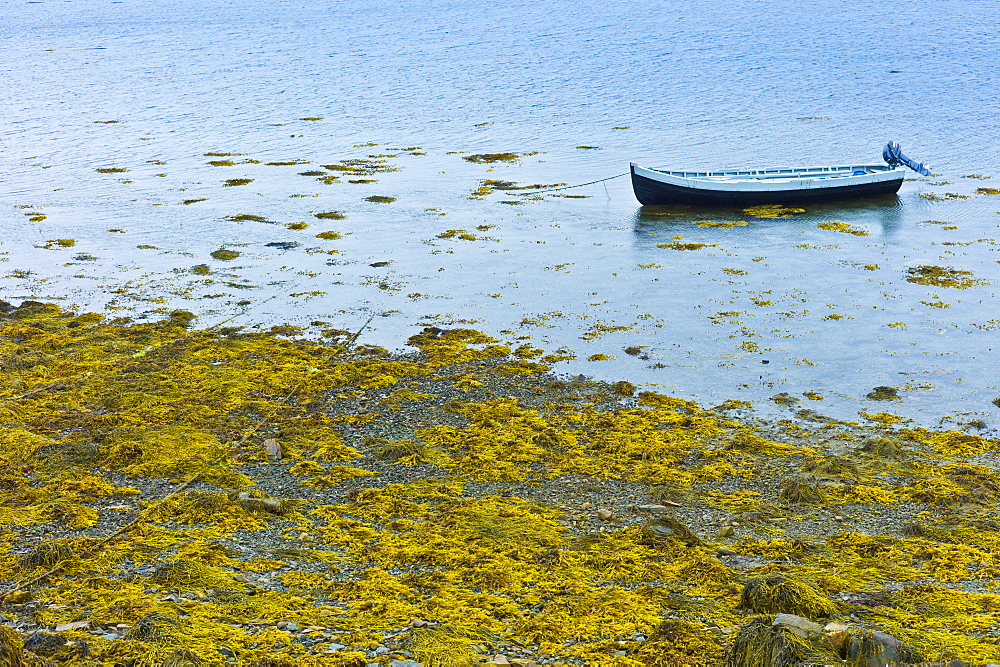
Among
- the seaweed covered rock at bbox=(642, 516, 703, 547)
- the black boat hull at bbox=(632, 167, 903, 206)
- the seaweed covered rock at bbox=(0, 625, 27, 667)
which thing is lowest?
the seaweed covered rock at bbox=(642, 516, 703, 547)

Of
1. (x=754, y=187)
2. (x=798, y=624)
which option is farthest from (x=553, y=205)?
(x=798, y=624)

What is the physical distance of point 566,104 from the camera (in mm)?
55094

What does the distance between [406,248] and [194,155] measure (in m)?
21.0

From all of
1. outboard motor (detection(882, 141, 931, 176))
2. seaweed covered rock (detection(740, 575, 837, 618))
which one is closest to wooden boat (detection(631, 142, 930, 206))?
outboard motor (detection(882, 141, 931, 176))

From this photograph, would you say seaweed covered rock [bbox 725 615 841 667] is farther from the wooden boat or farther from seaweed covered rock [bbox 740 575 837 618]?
the wooden boat

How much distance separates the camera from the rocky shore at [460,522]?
28.3 ft

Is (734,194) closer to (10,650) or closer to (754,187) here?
(754,187)

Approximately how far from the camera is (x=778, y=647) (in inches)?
308

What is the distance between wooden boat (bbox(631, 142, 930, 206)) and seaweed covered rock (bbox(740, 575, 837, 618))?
72.7 ft

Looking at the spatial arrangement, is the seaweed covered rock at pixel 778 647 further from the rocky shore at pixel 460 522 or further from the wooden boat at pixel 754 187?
the wooden boat at pixel 754 187

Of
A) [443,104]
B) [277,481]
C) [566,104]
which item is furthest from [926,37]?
[277,481]

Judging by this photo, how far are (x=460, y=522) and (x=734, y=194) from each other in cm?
2164

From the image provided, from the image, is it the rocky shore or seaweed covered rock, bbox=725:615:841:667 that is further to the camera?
the rocky shore

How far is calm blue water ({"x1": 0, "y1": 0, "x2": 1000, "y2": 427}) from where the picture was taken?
61.9ft
